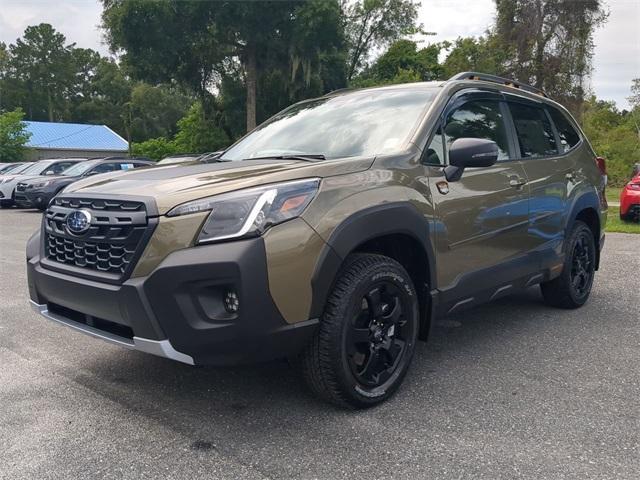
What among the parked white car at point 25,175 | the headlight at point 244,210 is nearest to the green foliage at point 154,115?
the parked white car at point 25,175

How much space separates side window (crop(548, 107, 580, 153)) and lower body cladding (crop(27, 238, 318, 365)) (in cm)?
346

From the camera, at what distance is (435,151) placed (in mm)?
3527

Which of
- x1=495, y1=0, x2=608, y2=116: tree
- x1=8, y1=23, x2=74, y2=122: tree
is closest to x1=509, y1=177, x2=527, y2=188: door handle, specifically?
x1=495, y1=0, x2=608, y2=116: tree

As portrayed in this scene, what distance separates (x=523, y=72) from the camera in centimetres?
2747

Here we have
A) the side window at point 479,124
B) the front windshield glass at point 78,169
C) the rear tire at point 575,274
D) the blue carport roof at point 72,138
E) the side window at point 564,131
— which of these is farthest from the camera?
the blue carport roof at point 72,138

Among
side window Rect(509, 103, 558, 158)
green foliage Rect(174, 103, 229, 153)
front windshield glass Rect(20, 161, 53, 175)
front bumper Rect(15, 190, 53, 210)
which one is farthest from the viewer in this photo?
green foliage Rect(174, 103, 229, 153)

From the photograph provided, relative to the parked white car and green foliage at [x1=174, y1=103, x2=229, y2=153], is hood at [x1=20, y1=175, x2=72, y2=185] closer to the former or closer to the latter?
the parked white car

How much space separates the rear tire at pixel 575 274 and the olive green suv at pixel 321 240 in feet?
2.25

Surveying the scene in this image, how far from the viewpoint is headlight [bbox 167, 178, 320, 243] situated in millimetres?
2539

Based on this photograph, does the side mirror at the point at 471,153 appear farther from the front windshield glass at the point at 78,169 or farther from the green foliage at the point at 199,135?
the green foliage at the point at 199,135

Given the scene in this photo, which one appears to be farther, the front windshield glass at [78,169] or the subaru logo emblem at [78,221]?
the front windshield glass at [78,169]

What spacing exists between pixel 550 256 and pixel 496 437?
2.21 metres

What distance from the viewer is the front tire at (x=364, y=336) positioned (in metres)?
2.79

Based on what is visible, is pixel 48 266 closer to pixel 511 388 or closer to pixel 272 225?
pixel 272 225
